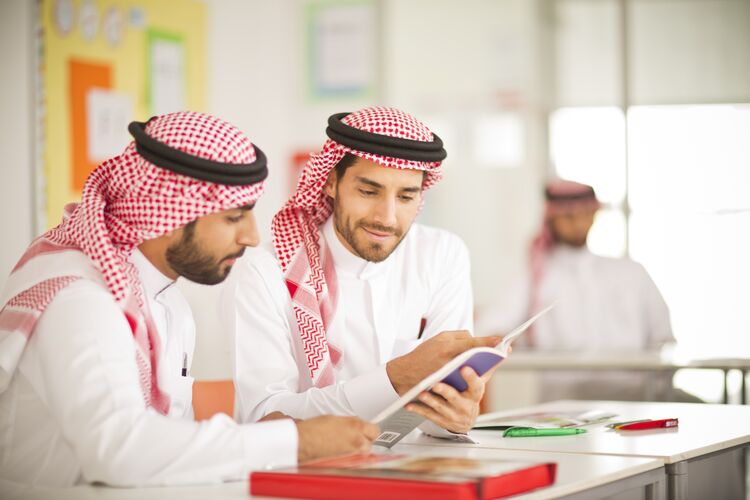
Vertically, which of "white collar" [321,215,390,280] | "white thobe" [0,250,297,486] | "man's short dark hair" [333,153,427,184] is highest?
"man's short dark hair" [333,153,427,184]

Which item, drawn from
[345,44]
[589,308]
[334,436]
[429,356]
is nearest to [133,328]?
[334,436]

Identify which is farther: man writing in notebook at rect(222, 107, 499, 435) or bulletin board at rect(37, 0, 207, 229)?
bulletin board at rect(37, 0, 207, 229)

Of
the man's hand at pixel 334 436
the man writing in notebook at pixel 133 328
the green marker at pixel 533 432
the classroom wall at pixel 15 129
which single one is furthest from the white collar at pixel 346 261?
the classroom wall at pixel 15 129

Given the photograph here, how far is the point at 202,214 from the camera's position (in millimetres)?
2156

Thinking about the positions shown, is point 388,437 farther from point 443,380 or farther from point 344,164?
point 344,164

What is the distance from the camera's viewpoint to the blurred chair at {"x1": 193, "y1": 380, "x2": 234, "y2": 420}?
9.64 feet

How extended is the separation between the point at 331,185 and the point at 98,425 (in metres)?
1.35

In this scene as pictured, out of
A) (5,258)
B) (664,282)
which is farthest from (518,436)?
(664,282)

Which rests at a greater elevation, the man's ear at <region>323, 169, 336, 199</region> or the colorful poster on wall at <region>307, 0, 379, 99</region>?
the colorful poster on wall at <region>307, 0, 379, 99</region>

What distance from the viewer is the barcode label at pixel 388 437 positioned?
2.44 meters

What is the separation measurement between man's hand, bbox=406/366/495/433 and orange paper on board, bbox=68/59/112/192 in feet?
9.11

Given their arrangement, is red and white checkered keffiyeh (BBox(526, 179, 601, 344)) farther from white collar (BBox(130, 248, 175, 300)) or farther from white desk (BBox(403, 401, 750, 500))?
white collar (BBox(130, 248, 175, 300))

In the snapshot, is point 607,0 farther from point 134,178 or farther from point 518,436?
point 134,178

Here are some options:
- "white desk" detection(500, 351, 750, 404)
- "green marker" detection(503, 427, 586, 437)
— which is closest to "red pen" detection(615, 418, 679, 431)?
"green marker" detection(503, 427, 586, 437)
